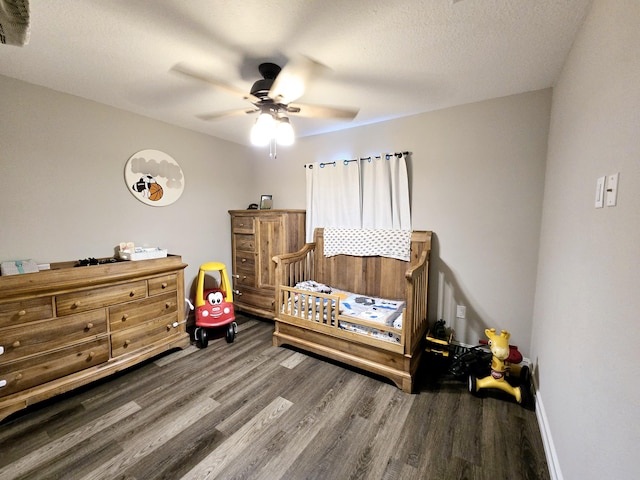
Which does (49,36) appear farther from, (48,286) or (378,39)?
(378,39)

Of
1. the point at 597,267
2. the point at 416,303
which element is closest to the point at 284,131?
the point at 416,303

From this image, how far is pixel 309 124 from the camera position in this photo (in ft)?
9.62

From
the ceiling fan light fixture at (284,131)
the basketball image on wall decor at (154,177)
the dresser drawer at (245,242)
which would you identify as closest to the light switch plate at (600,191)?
the ceiling fan light fixture at (284,131)

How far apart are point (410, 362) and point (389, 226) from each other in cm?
135

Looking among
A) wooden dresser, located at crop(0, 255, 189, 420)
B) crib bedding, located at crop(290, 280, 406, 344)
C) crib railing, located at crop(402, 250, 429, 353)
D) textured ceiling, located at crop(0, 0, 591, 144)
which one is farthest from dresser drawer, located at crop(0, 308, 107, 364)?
crib railing, located at crop(402, 250, 429, 353)

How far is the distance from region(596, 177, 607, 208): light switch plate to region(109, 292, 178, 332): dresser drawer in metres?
3.05

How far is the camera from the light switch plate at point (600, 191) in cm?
100

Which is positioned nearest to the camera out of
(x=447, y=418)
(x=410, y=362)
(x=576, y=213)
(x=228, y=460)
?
(x=576, y=213)

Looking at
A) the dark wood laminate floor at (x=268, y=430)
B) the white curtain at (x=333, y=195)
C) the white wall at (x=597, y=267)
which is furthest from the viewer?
the white curtain at (x=333, y=195)

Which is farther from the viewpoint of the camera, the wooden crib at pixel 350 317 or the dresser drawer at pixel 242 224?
the dresser drawer at pixel 242 224

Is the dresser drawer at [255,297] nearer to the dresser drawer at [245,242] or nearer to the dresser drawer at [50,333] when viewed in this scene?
the dresser drawer at [245,242]

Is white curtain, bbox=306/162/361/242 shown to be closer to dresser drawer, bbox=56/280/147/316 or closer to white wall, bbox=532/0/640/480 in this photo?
white wall, bbox=532/0/640/480

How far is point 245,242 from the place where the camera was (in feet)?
11.2

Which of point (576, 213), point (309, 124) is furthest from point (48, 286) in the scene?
point (576, 213)
